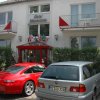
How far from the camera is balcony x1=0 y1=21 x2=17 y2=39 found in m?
23.7

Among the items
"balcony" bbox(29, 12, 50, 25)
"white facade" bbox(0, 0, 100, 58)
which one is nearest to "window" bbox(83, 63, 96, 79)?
"white facade" bbox(0, 0, 100, 58)

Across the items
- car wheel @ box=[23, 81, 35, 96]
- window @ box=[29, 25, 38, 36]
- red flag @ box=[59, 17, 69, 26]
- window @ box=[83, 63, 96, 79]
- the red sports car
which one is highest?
red flag @ box=[59, 17, 69, 26]

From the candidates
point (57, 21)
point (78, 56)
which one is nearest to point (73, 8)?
point (57, 21)

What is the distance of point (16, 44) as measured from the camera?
79.0ft

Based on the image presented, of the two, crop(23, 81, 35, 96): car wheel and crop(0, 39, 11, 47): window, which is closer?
crop(23, 81, 35, 96): car wheel

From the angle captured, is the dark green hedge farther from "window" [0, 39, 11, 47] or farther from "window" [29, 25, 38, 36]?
"window" [0, 39, 11, 47]

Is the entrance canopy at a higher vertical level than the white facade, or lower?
lower

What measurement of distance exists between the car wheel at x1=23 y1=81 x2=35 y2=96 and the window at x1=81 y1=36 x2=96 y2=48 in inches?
426

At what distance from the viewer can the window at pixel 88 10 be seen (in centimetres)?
2125

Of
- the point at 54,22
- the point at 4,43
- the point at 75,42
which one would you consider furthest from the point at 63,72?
the point at 4,43

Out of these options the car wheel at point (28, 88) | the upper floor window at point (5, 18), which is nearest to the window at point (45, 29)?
the upper floor window at point (5, 18)

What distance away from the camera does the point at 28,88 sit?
11078mm

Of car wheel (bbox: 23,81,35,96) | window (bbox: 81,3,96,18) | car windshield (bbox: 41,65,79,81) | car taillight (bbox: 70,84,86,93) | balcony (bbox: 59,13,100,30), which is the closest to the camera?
car taillight (bbox: 70,84,86,93)

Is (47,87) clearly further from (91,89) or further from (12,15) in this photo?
(12,15)
